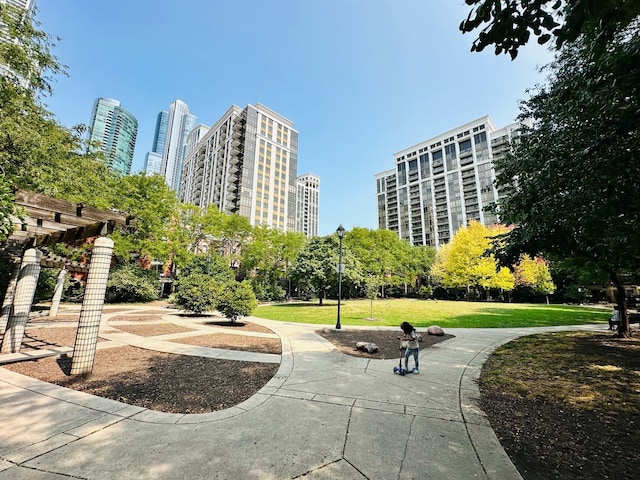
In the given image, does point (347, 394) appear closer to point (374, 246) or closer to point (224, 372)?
point (224, 372)

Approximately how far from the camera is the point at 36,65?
10.2m

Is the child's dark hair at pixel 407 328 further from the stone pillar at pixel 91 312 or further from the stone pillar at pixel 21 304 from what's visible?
the stone pillar at pixel 21 304

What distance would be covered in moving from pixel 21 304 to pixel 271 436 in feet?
27.9

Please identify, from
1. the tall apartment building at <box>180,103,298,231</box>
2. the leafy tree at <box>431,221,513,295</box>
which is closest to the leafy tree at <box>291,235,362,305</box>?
the leafy tree at <box>431,221,513,295</box>

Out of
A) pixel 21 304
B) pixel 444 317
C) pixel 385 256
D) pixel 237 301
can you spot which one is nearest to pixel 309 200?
pixel 385 256

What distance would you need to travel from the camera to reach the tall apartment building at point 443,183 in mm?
86562

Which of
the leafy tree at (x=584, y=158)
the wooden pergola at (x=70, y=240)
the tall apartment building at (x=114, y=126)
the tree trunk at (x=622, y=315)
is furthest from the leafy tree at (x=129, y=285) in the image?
the tall apartment building at (x=114, y=126)

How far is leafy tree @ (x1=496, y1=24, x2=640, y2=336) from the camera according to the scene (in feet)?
14.6

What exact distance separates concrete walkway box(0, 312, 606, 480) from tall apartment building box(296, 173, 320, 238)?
461 ft

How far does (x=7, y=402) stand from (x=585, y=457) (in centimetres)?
810

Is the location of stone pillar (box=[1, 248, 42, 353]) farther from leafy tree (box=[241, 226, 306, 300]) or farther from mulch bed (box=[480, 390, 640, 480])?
leafy tree (box=[241, 226, 306, 300])

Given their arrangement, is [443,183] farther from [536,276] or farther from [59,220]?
[59,220]

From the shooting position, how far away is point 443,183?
96188 millimetres

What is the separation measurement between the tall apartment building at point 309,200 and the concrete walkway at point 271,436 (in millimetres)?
140656
